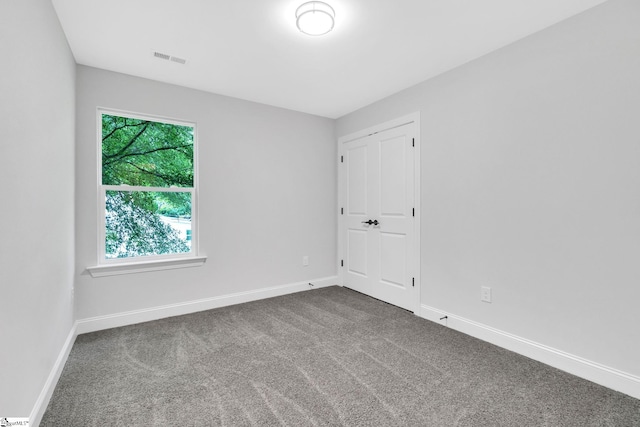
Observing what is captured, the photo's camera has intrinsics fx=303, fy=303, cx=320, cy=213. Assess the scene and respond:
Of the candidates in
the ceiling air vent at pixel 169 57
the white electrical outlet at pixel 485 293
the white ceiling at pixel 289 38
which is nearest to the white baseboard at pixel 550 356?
the white electrical outlet at pixel 485 293

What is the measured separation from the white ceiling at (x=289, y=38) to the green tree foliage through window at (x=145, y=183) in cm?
56

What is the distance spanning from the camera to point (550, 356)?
218 cm

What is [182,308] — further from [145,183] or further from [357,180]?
[357,180]

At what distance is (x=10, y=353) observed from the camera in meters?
1.27

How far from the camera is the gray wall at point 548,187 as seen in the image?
1875 millimetres

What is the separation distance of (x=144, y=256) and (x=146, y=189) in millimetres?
684

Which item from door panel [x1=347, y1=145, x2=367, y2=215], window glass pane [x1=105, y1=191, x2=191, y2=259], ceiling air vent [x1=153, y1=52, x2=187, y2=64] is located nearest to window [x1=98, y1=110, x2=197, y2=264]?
window glass pane [x1=105, y1=191, x2=191, y2=259]

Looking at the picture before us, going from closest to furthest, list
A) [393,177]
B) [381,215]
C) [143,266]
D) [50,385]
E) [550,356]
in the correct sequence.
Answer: [50,385], [550,356], [143,266], [393,177], [381,215]

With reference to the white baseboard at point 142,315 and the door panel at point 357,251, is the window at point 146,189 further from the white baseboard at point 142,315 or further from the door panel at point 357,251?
the door panel at point 357,251

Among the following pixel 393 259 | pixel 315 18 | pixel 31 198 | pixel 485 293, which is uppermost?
pixel 315 18

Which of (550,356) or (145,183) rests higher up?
(145,183)

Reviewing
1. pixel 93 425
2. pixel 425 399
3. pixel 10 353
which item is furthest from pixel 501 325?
pixel 10 353

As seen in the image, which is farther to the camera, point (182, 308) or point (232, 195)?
point (232, 195)

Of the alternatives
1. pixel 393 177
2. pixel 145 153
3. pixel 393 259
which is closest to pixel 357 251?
pixel 393 259
